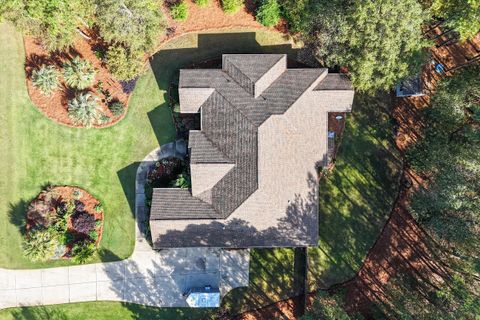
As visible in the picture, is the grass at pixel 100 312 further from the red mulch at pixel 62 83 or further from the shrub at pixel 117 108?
the shrub at pixel 117 108

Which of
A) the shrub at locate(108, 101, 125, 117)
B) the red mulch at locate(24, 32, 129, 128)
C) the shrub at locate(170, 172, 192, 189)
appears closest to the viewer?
the shrub at locate(170, 172, 192, 189)

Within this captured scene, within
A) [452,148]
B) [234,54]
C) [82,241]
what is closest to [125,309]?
[82,241]

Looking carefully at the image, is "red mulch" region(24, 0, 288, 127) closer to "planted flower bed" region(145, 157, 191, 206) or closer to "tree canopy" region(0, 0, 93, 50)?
"tree canopy" region(0, 0, 93, 50)

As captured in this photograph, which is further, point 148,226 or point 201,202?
point 148,226

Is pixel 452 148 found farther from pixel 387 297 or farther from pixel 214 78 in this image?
pixel 214 78

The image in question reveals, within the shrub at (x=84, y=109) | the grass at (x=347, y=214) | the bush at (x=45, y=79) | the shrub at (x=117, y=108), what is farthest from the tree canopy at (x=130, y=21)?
the grass at (x=347, y=214)

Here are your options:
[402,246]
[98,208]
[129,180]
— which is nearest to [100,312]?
[98,208]

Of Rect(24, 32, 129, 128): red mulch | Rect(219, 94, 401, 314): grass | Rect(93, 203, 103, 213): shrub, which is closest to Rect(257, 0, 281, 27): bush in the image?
Rect(219, 94, 401, 314): grass
